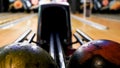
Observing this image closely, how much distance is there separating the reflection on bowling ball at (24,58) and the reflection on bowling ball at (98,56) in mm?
113

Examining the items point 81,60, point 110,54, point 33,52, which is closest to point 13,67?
point 33,52

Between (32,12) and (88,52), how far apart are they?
1161 centimetres

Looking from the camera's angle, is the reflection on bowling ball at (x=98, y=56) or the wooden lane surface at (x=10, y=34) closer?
the reflection on bowling ball at (x=98, y=56)

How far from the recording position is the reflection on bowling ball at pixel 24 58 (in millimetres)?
1013

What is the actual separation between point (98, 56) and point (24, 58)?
1.01 feet

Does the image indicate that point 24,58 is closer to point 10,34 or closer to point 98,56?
point 98,56

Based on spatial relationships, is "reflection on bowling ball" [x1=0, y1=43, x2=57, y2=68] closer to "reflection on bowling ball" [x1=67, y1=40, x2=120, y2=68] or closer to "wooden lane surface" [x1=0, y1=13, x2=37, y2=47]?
"reflection on bowling ball" [x1=67, y1=40, x2=120, y2=68]

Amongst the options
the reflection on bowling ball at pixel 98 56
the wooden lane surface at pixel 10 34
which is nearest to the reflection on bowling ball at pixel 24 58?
the reflection on bowling ball at pixel 98 56

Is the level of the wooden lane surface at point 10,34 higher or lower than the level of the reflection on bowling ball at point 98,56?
lower

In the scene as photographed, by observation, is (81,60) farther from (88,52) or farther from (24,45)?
(24,45)

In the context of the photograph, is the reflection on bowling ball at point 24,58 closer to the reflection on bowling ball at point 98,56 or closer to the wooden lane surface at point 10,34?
the reflection on bowling ball at point 98,56

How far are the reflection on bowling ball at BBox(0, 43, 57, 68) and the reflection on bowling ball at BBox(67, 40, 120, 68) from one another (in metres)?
0.11

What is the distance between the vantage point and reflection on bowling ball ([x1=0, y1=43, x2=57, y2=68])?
39.9 inches

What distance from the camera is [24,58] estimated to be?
103 centimetres
